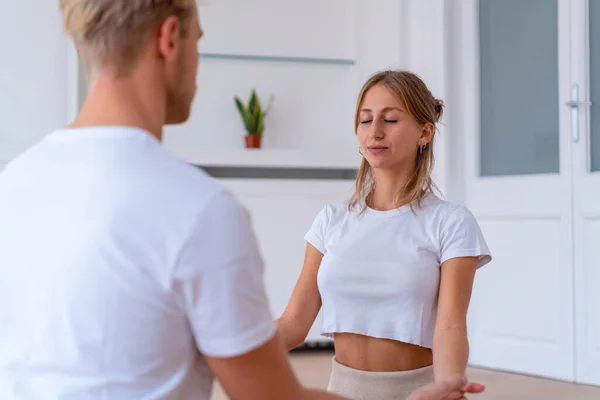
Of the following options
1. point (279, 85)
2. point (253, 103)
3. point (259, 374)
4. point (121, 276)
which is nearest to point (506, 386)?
point (253, 103)

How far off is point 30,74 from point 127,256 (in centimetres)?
383

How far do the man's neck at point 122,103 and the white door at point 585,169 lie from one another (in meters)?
3.22

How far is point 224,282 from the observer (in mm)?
756

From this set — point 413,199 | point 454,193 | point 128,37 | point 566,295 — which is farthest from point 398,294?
point 454,193

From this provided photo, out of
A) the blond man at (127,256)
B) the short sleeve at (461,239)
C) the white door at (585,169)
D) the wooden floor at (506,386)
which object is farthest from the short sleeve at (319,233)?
the white door at (585,169)

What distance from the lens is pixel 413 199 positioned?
1695 mm

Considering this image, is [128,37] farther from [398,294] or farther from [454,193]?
[454,193]

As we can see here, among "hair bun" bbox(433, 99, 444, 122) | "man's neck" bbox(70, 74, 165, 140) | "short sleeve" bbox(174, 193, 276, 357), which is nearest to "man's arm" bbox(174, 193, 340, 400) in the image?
"short sleeve" bbox(174, 193, 276, 357)

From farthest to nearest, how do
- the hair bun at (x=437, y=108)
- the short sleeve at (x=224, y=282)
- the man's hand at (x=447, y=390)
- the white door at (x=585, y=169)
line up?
the white door at (x=585, y=169) → the hair bun at (x=437, y=108) → the man's hand at (x=447, y=390) → the short sleeve at (x=224, y=282)

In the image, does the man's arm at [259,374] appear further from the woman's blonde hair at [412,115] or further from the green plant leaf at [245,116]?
the green plant leaf at [245,116]

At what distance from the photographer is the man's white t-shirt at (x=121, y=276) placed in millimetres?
755

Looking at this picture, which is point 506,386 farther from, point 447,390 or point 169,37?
point 169,37

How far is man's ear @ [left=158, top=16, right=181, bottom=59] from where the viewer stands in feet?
2.76

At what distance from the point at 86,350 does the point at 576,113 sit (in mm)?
3423
